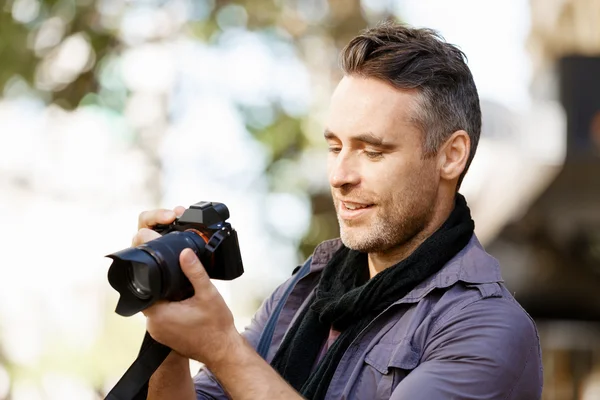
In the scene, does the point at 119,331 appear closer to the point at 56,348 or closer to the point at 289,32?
the point at 56,348

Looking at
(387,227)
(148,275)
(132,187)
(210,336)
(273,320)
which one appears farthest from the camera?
(132,187)

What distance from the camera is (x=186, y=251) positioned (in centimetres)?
170

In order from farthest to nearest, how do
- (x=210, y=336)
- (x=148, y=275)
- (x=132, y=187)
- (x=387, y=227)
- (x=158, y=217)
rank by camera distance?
(x=132, y=187), (x=387, y=227), (x=158, y=217), (x=210, y=336), (x=148, y=275)

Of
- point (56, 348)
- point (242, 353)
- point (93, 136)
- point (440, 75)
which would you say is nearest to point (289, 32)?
point (93, 136)

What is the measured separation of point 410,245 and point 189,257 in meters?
0.62

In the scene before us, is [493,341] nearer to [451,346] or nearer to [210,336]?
[451,346]

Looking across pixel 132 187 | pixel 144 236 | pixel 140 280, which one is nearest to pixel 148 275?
pixel 140 280

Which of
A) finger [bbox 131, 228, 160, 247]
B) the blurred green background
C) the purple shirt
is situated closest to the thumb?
finger [bbox 131, 228, 160, 247]

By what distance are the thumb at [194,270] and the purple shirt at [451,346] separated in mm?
410

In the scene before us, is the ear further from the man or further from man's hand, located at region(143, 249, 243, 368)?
man's hand, located at region(143, 249, 243, 368)

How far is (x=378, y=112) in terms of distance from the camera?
2037 millimetres

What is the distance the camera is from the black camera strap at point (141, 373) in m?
1.84

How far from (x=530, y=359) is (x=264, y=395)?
1.75 feet

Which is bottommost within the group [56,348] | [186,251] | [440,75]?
[56,348]
